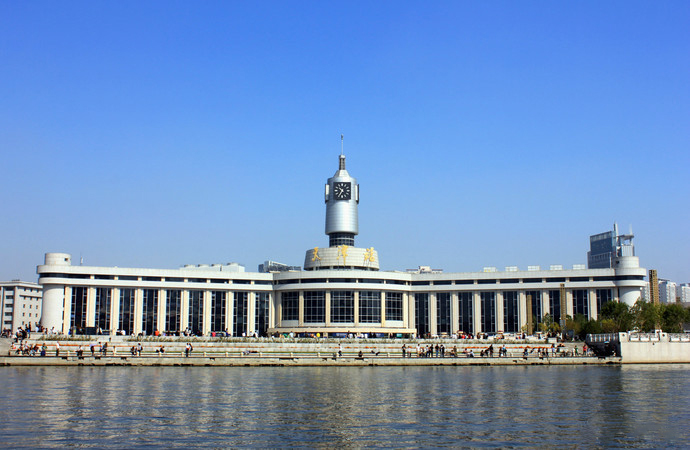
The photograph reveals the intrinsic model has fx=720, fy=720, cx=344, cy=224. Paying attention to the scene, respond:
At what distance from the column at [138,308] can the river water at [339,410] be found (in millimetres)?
77262

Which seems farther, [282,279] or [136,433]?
[282,279]

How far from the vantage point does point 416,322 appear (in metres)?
172

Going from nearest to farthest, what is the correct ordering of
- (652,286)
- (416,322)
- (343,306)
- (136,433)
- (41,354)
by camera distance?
(136,433), (41,354), (343,306), (416,322), (652,286)

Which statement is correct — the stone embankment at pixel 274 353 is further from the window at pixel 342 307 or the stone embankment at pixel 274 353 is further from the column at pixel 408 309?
the column at pixel 408 309

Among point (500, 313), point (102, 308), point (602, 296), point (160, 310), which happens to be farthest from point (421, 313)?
point (102, 308)

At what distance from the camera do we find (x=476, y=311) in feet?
548

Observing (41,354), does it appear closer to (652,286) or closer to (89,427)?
(89,427)

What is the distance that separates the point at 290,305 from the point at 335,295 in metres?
11.3

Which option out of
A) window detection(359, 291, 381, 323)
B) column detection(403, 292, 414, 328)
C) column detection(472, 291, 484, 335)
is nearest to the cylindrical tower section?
window detection(359, 291, 381, 323)

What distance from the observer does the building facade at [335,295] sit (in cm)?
15438

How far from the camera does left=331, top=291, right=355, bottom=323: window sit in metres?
159

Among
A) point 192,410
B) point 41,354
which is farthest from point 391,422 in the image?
point 41,354

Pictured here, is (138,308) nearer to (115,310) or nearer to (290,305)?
(115,310)

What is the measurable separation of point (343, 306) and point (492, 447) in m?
123
